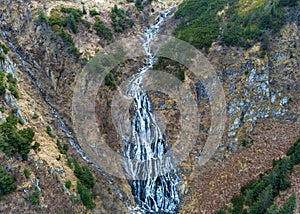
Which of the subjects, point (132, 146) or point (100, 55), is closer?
point (132, 146)

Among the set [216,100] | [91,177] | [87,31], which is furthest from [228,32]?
[91,177]

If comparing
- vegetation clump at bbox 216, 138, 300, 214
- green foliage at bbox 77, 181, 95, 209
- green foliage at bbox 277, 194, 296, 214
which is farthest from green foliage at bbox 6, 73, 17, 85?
green foliage at bbox 277, 194, 296, 214

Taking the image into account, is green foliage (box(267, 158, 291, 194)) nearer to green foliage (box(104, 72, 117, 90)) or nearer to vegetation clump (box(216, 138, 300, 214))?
vegetation clump (box(216, 138, 300, 214))

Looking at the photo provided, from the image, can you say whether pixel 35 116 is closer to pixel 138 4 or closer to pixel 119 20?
pixel 119 20

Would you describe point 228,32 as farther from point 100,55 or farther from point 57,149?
point 57,149

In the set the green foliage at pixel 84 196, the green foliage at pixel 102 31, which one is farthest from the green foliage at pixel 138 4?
the green foliage at pixel 84 196

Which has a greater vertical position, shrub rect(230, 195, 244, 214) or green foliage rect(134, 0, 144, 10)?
green foliage rect(134, 0, 144, 10)
